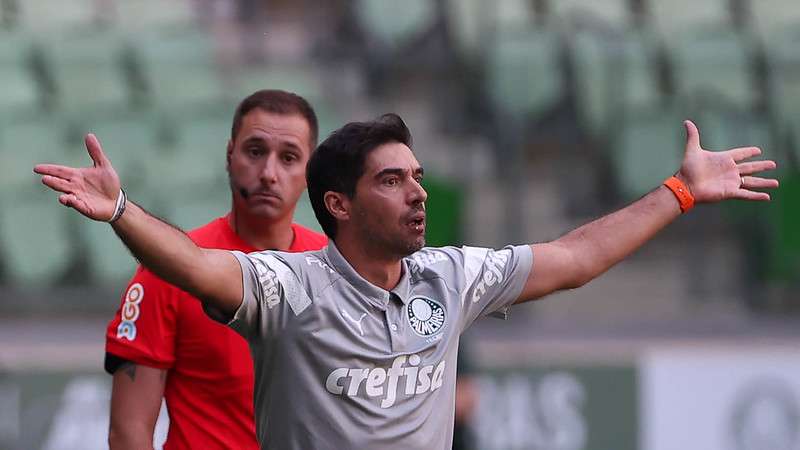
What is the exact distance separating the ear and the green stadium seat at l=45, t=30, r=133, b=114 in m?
6.81

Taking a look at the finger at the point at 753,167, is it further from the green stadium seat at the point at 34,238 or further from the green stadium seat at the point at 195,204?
the green stadium seat at the point at 34,238

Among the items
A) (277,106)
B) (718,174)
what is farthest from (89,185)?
(718,174)

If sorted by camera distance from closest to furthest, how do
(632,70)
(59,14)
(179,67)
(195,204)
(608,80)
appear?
(195,204), (608,80), (632,70), (179,67), (59,14)

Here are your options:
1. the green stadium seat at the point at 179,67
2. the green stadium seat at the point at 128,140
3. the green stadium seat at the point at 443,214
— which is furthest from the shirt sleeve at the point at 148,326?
the green stadium seat at the point at 179,67

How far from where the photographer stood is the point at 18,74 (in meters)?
10.4

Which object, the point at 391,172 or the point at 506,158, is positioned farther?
the point at 506,158

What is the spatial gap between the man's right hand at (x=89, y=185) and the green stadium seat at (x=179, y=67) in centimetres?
705

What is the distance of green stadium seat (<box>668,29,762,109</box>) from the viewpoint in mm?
10453

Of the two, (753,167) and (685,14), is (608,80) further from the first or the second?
(753,167)

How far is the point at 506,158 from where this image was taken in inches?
384

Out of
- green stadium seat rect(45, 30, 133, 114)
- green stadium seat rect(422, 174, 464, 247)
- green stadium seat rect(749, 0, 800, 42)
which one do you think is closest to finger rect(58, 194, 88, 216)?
green stadium seat rect(422, 174, 464, 247)

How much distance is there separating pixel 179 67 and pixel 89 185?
730 cm

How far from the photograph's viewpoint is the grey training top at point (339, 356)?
3652 mm

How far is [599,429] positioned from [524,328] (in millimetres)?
814
